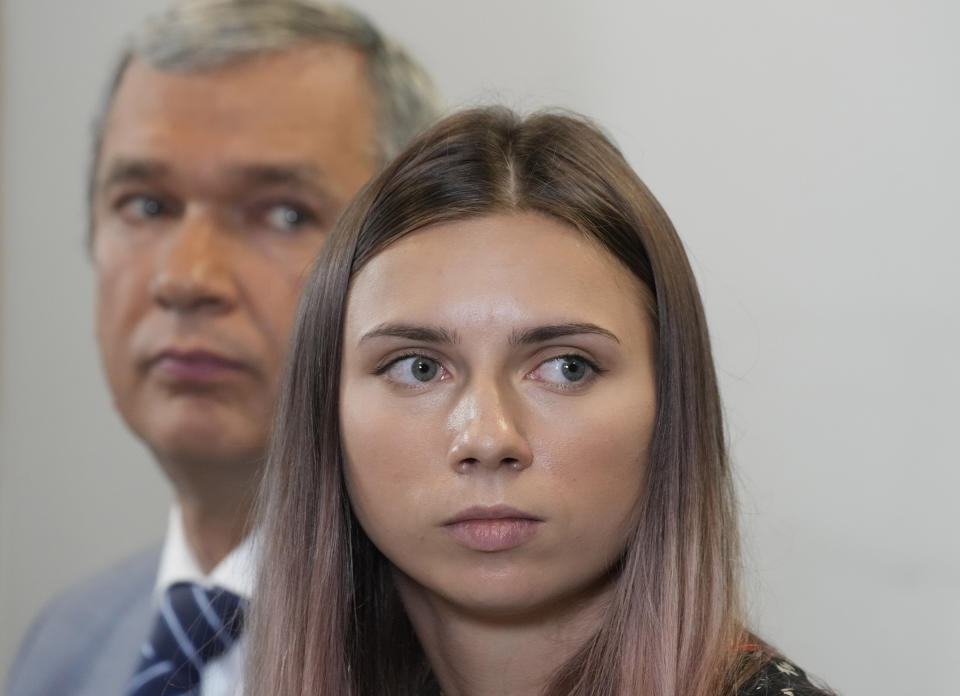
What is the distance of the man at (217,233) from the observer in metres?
2.01

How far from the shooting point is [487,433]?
4.19 feet

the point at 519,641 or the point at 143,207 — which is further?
the point at 143,207

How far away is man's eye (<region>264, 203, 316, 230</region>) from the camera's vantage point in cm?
202

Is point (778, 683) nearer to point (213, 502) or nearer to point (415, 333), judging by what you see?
point (415, 333)

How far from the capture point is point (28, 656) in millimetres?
2275

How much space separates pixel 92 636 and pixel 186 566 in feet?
0.71

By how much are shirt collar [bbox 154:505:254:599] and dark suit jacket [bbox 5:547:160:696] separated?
40mm

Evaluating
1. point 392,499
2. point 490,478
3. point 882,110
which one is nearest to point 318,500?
point 392,499

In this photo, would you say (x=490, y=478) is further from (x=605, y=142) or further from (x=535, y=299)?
(x=605, y=142)

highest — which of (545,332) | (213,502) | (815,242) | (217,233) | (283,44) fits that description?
(283,44)

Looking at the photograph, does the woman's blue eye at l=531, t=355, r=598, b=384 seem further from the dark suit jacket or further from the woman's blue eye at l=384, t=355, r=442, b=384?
the dark suit jacket

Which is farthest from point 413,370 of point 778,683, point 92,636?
point 92,636

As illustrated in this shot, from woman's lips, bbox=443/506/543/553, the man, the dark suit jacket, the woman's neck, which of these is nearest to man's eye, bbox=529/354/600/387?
woman's lips, bbox=443/506/543/553

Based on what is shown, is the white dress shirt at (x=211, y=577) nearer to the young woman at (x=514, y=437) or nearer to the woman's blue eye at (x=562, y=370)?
the young woman at (x=514, y=437)
